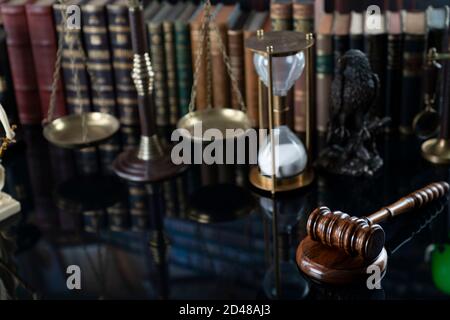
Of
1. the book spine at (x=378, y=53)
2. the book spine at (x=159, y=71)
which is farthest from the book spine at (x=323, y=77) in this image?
the book spine at (x=159, y=71)

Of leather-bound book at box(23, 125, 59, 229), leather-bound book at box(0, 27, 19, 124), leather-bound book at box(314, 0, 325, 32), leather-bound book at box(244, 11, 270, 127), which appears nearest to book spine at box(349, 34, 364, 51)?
leather-bound book at box(314, 0, 325, 32)

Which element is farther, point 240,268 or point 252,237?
point 252,237

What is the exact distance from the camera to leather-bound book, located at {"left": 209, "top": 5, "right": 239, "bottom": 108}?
239cm

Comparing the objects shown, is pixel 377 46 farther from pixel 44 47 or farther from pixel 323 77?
pixel 44 47

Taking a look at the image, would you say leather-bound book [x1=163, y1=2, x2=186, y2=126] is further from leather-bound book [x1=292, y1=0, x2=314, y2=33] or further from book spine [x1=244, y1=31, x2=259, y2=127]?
leather-bound book [x1=292, y1=0, x2=314, y2=33]

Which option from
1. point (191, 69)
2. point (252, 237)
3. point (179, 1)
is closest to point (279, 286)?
point (252, 237)

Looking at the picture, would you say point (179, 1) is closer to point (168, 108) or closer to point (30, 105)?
point (168, 108)

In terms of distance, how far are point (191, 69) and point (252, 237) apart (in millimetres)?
706

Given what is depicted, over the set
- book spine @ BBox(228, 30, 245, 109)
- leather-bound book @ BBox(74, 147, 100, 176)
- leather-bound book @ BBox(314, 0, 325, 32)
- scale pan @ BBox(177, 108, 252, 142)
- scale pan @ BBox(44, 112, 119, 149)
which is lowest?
leather-bound book @ BBox(74, 147, 100, 176)

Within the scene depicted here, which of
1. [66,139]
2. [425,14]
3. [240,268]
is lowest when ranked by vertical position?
[240,268]

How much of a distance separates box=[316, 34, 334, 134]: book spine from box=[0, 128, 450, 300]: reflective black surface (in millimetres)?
188

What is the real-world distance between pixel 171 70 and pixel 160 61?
43mm
